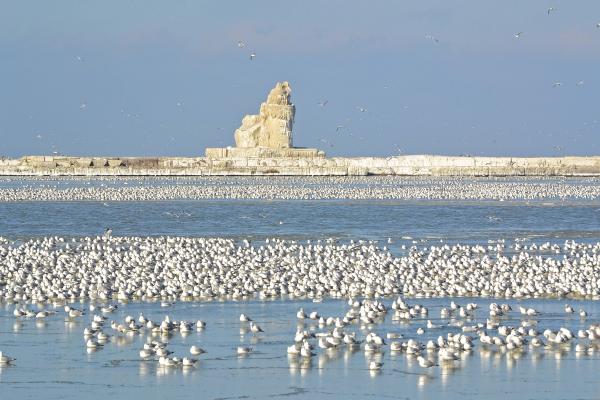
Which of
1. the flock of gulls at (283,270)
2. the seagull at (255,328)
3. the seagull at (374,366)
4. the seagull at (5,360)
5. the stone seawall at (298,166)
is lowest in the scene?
the seagull at (5,360)

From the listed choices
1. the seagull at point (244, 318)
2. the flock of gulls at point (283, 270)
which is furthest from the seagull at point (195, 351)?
the flock of gulls at point (283, 270)

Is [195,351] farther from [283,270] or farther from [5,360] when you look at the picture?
[283,270]

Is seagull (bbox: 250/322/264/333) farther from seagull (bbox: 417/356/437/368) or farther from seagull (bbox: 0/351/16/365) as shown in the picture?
seagull (bbox: 0/351/16/365)

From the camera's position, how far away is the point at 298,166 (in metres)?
112

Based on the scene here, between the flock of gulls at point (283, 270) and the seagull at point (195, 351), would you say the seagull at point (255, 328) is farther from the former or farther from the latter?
the flock of gulls at point (283, 270)

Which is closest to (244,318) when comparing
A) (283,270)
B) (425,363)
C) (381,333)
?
(381,333)

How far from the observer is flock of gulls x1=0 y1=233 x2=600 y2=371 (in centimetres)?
1631

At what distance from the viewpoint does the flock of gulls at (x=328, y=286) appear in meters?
16.3

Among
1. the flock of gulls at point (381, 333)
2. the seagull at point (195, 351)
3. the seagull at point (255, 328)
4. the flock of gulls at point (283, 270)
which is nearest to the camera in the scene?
the flock of gulls at point (381, 333)

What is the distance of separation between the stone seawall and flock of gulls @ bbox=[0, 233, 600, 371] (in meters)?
80.0

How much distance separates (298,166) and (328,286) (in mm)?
90344

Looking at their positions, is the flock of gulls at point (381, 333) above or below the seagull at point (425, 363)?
above

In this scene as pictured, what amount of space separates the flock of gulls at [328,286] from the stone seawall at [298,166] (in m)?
80.0

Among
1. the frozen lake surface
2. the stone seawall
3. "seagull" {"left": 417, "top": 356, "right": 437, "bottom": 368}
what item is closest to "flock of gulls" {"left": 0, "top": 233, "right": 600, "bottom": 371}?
"seagull" {"left": 417, "top": 356, "right": 437, "bottom": 368}
